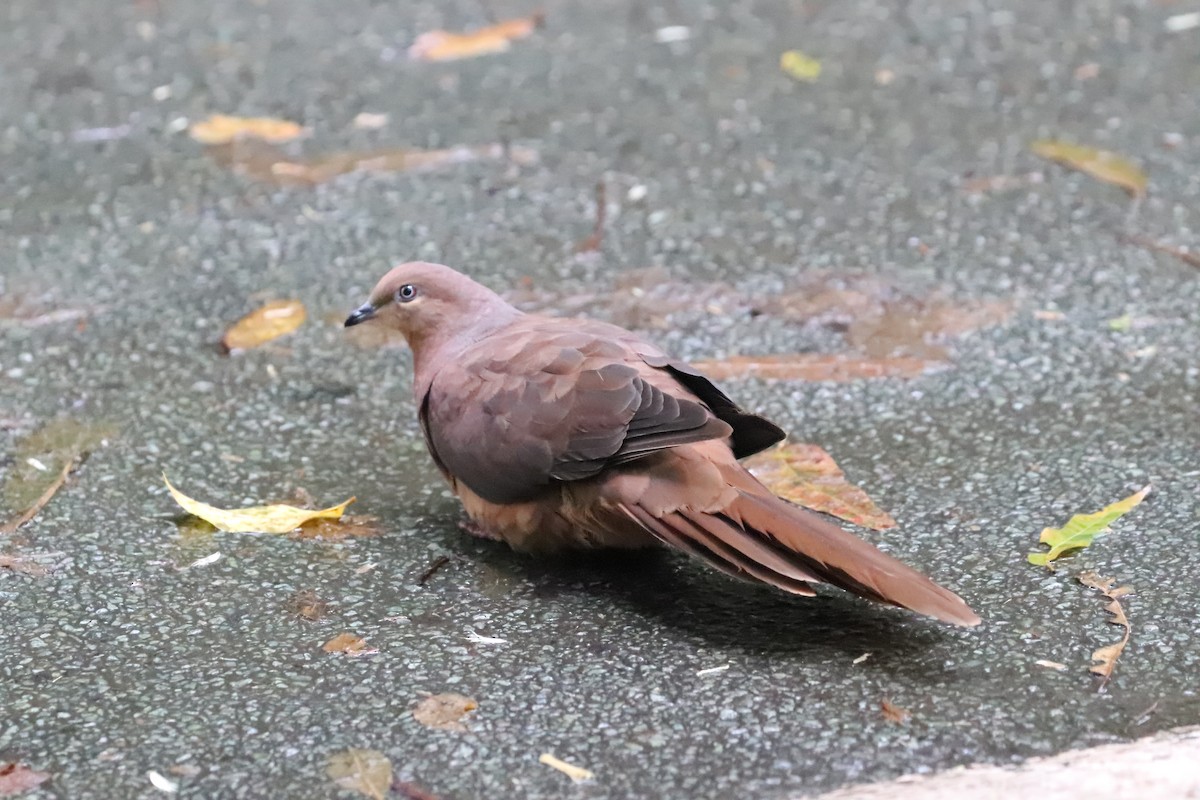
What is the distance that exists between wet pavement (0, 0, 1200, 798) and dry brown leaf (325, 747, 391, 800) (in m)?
0.03

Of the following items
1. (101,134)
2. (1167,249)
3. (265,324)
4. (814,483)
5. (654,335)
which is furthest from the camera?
(101,134)

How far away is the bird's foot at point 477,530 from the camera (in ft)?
11.6

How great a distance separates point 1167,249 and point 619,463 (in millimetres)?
2850

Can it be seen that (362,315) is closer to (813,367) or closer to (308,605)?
(308,605)

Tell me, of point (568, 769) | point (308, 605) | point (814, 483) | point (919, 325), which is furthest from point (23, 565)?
point (919, 325)

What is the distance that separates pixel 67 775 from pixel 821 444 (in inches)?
87.3

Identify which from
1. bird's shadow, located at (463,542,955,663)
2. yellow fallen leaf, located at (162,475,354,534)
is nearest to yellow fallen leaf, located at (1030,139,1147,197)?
bird's shadow, located at (463,542,955,663)

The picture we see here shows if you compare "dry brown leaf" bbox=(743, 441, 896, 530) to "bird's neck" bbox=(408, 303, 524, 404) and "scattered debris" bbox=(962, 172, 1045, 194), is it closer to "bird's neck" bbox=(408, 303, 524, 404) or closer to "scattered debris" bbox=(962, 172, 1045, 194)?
"bird's neck" bbox=(408, 303, 524, 404)

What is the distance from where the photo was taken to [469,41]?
24.8ft

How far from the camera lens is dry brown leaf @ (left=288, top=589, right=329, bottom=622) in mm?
3209

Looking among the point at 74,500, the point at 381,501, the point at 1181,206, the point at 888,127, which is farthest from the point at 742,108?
the point at 74,500

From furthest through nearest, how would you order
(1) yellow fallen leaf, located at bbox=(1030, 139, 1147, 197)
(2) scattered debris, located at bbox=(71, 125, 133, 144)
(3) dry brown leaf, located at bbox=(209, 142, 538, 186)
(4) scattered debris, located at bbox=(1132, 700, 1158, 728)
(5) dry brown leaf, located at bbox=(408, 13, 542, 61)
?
(5) dry brown leaf, located at bbox=(408, 13, 542, 61) → (2) scattered debris, located at bbox=(71, 125, 133, 144) → (3) dry brown leaf, located at bbox=(209, 142, 538, 186) → (1) yellow fallen leaf, located at bbox=(1030, 139, 1147, 197) → (4) scattered debris, located at bbox=(1132, 700, 1158, 728)

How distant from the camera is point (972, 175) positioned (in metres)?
5.84

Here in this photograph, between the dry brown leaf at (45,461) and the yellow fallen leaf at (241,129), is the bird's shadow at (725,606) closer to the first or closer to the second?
the dry brown leaf at (45,461)
